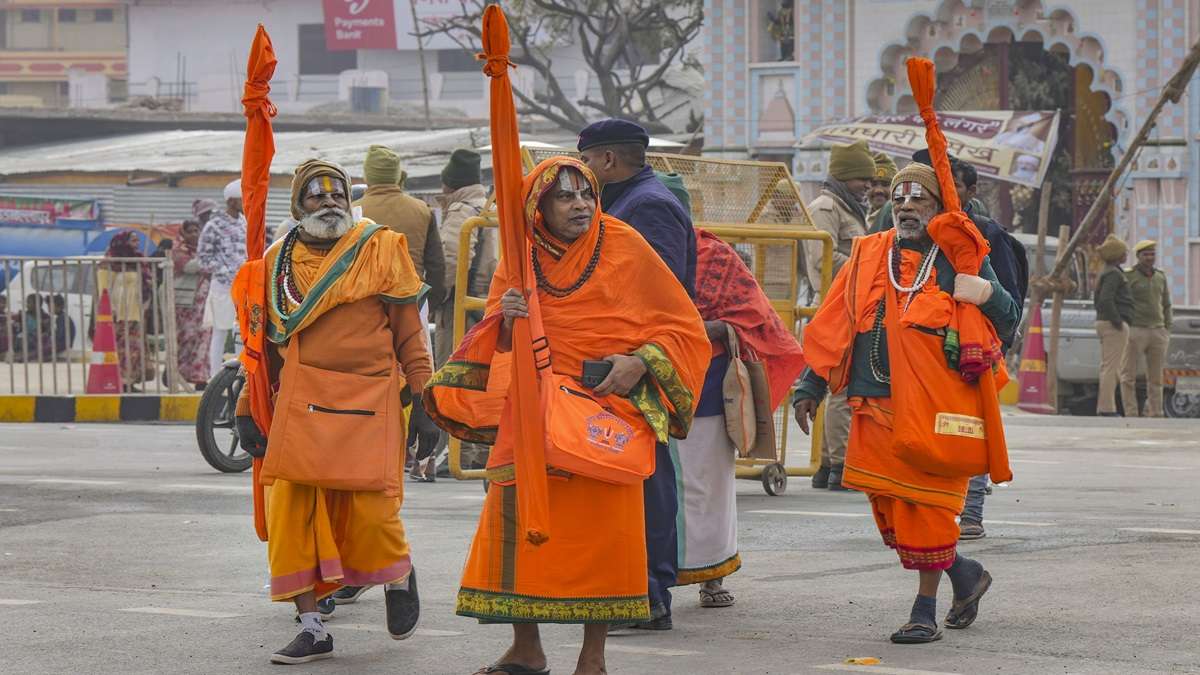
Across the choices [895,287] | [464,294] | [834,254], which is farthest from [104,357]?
[895,287]

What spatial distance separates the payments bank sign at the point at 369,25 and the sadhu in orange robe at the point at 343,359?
48.8m

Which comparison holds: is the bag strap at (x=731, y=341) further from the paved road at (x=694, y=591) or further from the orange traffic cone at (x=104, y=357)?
the orange traffic cone at (x=104, y=357)

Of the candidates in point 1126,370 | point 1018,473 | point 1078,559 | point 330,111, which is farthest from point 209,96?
point 1078,559

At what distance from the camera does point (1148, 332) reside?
19.2 metres

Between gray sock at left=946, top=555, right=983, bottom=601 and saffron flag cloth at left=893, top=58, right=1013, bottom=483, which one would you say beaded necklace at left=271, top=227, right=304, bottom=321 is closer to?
saffron flag cloth at left=893, top=58, right=1013, bottom=483

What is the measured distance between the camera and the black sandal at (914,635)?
6680 mm

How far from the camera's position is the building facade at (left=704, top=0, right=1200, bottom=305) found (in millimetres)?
25500

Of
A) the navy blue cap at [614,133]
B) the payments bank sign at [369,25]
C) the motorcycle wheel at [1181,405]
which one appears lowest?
the motorcycle wheel at [1181,405]

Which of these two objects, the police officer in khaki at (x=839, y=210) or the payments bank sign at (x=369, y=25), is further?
the payments bank sign at (x=369, y=25)

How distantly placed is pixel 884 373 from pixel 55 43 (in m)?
63.8

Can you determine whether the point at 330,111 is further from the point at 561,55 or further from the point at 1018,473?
the point at 1018,473

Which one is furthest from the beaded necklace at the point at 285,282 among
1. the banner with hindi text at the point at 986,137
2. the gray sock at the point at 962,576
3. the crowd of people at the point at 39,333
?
the banner with hindi text at the point at 986,137

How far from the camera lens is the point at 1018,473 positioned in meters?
12.9

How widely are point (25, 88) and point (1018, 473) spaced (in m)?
58.9
